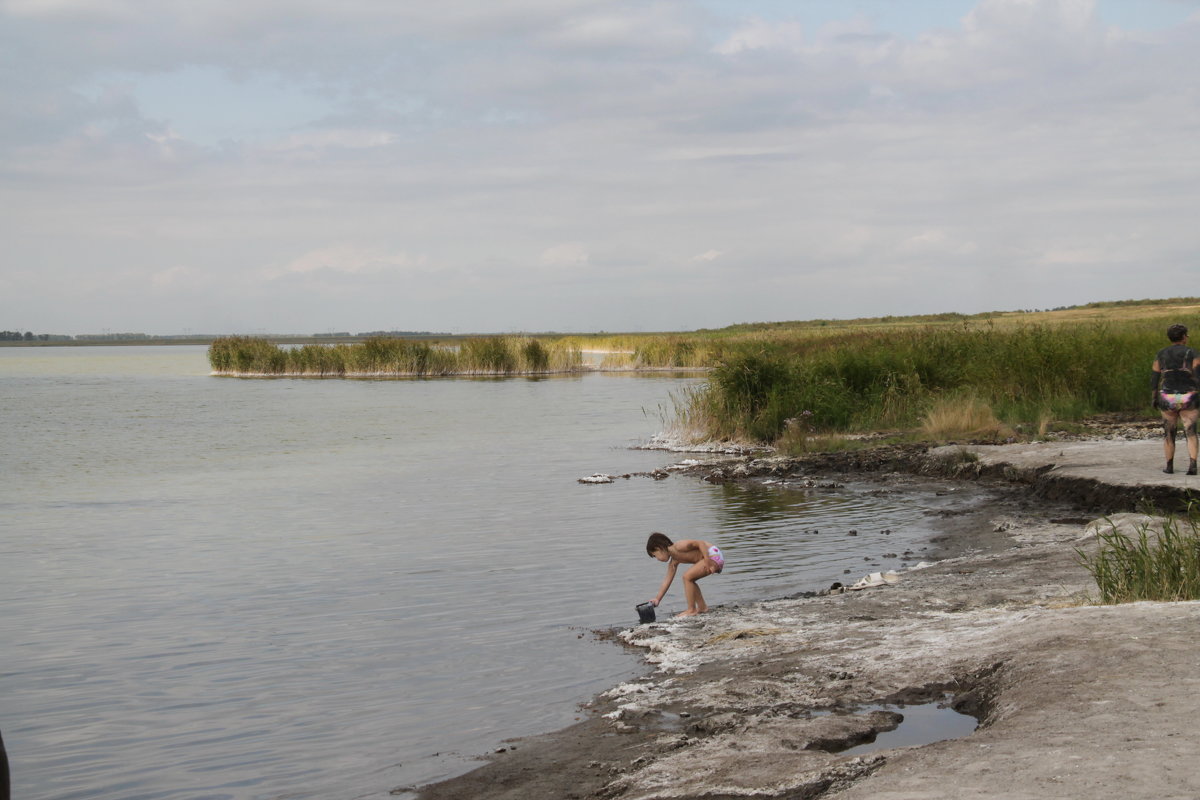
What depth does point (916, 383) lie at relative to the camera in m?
26.4

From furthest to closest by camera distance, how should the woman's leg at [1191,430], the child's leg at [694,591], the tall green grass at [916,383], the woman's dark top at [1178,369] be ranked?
the tall green grass at [916,383]
the woman's dark top at [1178,369]
the woman's leg at [1191,430]
the child's leg at [694,591]

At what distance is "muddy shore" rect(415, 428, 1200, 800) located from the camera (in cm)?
533

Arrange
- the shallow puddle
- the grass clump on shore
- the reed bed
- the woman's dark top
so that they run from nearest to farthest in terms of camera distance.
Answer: the shallow puddle < the grass clump on shore < the woman's dark top < the reed bed

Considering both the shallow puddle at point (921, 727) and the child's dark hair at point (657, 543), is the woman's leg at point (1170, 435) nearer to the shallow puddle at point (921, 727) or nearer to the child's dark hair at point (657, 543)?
the child's dark hair at point (657, 543)

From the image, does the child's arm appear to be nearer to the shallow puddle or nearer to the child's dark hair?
the child's dark hair

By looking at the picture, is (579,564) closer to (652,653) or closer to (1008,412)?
(652,653)

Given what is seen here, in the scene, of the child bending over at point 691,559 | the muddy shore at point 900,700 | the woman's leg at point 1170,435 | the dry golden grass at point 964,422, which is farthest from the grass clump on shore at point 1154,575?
the dry golden grass at point 964,422

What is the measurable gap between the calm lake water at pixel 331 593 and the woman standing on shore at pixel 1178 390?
11.6 feet

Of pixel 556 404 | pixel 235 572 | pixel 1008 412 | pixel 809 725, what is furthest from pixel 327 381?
pixel 809 725

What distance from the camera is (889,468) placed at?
838 inches

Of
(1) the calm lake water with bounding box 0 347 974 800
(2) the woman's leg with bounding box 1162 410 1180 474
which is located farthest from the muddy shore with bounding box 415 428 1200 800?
(2) the woman's leg with bounding box 1162 410 1180 474

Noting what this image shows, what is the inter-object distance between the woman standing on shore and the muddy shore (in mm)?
4028

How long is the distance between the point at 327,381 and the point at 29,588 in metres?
55.4

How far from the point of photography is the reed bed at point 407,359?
233 feet
